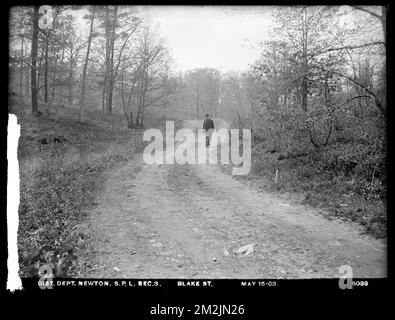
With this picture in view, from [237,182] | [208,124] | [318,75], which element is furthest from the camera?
[208,124]

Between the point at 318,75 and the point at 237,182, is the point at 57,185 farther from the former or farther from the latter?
the point at 318,75

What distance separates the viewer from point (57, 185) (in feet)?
24.7

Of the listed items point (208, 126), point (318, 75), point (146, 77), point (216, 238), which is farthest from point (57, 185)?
point (146, 77)

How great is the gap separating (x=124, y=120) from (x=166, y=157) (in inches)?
495

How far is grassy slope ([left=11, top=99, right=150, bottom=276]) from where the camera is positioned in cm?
433

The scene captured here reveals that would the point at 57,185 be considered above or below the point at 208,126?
below

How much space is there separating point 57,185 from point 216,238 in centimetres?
471

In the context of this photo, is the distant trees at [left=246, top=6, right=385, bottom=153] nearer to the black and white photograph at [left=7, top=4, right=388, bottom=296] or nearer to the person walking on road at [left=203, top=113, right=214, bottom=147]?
the black and white photograph at [left=7, top=4, right=388, bottom=296]

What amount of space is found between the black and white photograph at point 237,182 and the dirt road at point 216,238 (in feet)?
0.10

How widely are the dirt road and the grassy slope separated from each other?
41 cm

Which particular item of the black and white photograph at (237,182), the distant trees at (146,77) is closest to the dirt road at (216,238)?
the black and white photograph at (237,182)

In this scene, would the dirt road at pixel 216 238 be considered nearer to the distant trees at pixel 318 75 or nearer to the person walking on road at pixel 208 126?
the distant trees at pixel 318 75

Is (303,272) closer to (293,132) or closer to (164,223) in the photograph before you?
(164,223)

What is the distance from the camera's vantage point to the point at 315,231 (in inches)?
213
